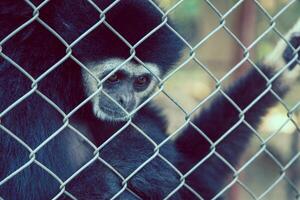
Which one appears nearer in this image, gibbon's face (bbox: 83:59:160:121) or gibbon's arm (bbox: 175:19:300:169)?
gibbon's face (bbox: 83:59:160:121)

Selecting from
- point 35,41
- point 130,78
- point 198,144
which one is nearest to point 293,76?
point 198,144

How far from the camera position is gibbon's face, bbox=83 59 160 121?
331 centimetres

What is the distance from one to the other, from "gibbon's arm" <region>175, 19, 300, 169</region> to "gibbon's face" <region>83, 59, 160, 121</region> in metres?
0.68

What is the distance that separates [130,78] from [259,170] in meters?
4.24

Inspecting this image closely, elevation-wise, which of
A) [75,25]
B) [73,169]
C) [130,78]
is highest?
[75,25]

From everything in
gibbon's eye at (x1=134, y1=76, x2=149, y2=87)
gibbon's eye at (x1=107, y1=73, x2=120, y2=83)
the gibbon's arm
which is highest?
gibbon's eye at (x1=107, y1=73, x2=120, y2=83)

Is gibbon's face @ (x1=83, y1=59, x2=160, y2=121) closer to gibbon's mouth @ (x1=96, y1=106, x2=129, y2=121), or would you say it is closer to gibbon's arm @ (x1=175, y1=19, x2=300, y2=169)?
gibbon's mouth @ (x1=96, y1=106, x2=129, y2=121)

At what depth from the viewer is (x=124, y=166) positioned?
306cm

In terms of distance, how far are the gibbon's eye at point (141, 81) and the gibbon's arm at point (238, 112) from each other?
683 mm

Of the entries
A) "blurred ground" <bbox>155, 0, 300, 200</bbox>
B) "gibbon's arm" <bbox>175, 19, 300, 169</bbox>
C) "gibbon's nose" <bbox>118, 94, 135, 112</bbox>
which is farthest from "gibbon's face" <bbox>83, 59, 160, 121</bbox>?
"blurred ground" <bbox>155, 0, 300, 200</bbox>

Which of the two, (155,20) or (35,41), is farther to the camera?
(155,20)

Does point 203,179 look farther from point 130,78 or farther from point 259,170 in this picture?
point 259,170

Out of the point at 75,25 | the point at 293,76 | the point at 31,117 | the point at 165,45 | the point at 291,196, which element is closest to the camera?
the point at 31,117

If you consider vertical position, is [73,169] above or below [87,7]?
below
